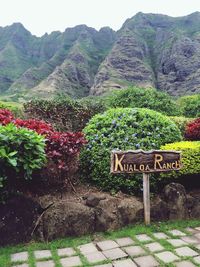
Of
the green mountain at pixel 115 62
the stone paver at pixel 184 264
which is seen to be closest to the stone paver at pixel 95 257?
the stone paver at pixel 184 264

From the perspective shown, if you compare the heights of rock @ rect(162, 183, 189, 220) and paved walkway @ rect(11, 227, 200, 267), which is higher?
rock @ rect(162, 183, 189, 220)

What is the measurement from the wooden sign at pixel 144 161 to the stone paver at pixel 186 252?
133cm

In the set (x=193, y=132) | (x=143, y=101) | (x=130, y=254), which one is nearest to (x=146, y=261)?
(x=130, y=254)

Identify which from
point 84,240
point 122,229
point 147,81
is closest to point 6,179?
point 84,240

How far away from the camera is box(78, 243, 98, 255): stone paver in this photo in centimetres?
460

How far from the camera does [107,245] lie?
477 cm

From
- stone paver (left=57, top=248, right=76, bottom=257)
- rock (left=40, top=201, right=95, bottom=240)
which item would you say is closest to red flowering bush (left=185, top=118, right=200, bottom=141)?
rock (left=40, top=201, right=95, bottom=240)

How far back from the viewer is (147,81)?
74.5 m

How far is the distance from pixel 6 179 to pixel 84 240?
1391 mm

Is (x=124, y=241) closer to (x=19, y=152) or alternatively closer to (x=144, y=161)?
(x=144, y=161)

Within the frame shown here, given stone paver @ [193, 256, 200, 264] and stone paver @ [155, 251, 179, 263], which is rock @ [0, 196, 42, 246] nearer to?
stone paver @ [155, 251, 179, 263]

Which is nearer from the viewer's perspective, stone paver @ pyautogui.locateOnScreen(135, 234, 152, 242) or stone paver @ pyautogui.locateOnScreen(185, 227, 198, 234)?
stone paver @ pyautogui.locateOnScreen(135, 234, 152, 242)

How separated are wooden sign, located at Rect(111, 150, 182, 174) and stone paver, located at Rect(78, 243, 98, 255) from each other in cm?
114

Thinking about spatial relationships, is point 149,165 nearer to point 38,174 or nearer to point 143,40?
point 38,174
